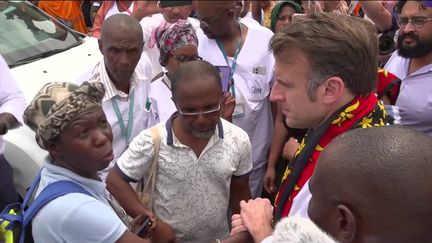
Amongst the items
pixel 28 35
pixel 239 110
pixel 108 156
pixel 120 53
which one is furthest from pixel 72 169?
pixel 28 35

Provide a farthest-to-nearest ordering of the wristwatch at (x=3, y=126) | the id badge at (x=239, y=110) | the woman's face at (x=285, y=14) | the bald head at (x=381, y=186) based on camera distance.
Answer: the woman's face at (x=285, y=14) → the id badge at (x=239, y=110) → the wristwatch at (x=3, y=126) → the bald head at (x=381, y=186)

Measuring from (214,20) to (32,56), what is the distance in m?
1.82

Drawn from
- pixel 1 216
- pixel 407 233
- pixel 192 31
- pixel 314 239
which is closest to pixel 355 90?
→ pixel 407 233

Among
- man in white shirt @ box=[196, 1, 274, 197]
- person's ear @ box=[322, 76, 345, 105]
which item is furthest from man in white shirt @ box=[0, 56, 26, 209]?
person's ear @ box=[322, 76, 345, 105]

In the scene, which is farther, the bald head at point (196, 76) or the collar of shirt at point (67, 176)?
the bald head at point (196, 76)

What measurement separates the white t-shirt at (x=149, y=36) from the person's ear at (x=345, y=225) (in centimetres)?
277

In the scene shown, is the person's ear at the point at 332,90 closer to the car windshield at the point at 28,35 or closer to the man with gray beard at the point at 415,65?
the man with gray beard at the point at 415,65

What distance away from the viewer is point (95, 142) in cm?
187

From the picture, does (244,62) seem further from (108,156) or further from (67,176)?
(67,176)

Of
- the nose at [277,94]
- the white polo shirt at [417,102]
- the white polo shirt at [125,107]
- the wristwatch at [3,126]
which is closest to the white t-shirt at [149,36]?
the white polo shirt at [125,107]

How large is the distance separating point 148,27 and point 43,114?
2437 mm

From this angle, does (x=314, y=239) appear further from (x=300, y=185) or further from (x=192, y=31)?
(x=192, y=31)

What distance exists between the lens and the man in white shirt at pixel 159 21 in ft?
13.1

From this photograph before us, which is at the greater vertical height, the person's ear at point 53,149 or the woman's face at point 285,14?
the person's ear at point 53,149
